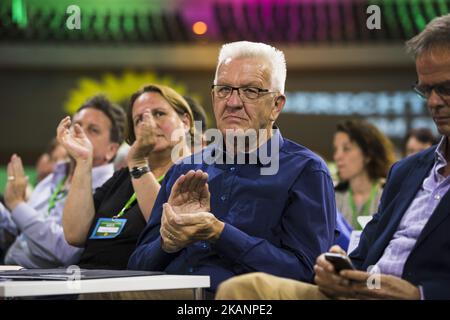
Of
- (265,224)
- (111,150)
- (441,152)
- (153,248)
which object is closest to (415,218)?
(441,152)

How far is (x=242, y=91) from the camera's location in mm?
2662

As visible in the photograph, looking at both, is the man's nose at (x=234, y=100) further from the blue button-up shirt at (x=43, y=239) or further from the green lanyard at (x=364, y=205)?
the green lanyard at (x=364, y=205)

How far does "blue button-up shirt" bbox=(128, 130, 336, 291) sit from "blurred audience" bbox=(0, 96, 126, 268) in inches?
45.4

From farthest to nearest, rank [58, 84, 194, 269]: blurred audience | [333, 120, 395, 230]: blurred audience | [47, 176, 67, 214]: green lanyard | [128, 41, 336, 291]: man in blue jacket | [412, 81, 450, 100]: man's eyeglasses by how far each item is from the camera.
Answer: [333, 120, 395, 230]: blurred audience, [47, 176, 67, 214]: green lanyard, [58, 84, 194, 269]: blurred audience, [128, 41, 336, 291]: man in blue jacket, [412, 81, 450, 100]: man's eyeglasses

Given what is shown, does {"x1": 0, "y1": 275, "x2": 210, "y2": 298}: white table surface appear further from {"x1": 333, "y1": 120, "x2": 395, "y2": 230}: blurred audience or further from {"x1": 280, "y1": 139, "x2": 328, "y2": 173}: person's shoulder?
{"x1": 333, "y1": 120, "x2": 395, "y2": 230}: blurred audience

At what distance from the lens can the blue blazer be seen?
207cm

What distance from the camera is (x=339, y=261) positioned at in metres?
2.03

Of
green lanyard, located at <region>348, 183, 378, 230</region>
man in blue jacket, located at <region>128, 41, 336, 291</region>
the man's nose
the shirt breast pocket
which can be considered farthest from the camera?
green lanyard, located at <region>348, 183, 378, 230</region>

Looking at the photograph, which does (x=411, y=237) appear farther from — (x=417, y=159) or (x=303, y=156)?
(x=303, y=156)

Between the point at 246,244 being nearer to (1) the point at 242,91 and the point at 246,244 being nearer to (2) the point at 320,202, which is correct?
(2) the point at 320,202

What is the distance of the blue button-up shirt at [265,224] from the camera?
95.2 inches

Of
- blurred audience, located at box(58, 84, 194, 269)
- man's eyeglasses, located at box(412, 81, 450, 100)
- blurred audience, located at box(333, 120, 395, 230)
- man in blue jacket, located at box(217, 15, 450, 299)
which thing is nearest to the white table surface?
man in blue jacket, located at box(217, 15, 450, 299)

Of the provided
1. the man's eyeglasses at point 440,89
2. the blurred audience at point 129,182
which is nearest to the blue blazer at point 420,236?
the man's eyeglasses at point 440,89
